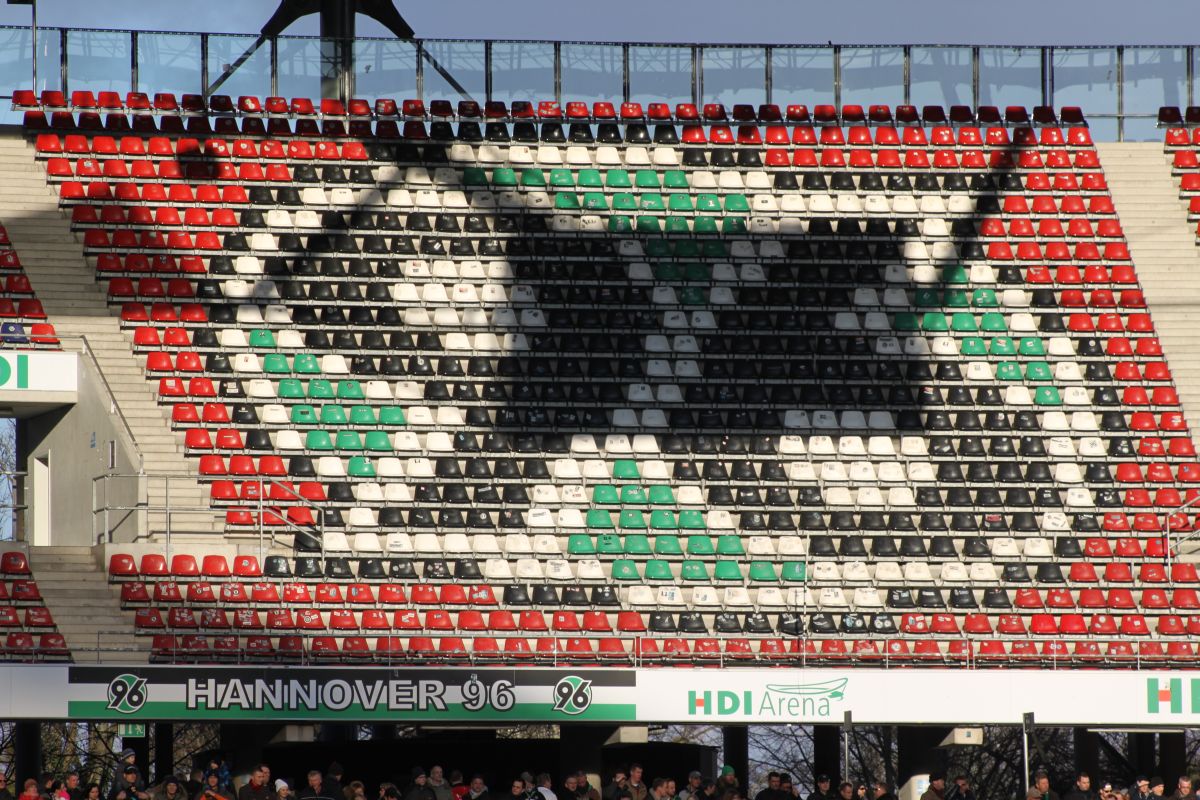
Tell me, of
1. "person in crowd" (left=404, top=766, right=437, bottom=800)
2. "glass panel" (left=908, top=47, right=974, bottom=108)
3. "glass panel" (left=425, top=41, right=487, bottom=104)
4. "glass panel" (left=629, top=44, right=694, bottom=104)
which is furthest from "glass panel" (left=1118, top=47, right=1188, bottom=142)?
"person in crowd" (left=404, top=766, right=437, bottom=800)

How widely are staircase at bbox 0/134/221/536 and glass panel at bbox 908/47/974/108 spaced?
555 inches

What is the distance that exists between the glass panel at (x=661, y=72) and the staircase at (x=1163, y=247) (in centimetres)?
713

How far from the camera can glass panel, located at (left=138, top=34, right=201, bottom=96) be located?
106 feet

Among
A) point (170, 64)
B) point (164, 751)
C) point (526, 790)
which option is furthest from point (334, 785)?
point (170, 64)

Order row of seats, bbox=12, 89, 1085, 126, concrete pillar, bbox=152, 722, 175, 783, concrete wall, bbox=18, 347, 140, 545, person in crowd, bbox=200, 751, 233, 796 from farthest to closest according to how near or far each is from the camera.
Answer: row of seats, bbox=12, 89, 1085, 126 → concrete pillar, bbox=152, 722, 175, 783 → concrete wall, bbox=18, 347, 140, 545 → person in crowd, bbox=200, 751, 233, 796

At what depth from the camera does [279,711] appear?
72.2 feet

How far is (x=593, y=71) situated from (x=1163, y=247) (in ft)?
32.3

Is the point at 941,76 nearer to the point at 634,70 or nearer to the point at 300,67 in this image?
the point at 634,70

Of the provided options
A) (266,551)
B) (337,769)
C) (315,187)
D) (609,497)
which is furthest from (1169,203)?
(337,769)

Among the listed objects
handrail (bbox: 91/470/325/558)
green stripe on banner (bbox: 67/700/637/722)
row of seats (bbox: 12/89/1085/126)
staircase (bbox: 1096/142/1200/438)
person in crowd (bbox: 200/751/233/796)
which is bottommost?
person in crowd (bbox: 200/751/233/796)

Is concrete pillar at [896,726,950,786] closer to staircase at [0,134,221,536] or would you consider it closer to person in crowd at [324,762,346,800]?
person in crowd at [324,762,346,800]

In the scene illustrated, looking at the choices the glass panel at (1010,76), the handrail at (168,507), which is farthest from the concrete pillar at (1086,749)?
the glass panel at (1010,76)

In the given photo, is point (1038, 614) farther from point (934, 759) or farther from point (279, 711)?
point (279, 711)

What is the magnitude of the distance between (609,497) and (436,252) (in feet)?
17.9
